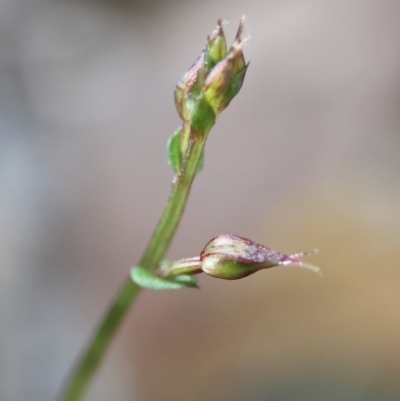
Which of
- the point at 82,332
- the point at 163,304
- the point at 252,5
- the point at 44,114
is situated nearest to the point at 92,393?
the point at 82,332

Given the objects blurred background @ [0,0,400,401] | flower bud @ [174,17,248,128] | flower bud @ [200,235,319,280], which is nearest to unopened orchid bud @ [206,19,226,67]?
flower bud @ [174,17,248,128]

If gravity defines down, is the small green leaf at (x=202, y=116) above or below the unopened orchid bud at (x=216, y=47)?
below

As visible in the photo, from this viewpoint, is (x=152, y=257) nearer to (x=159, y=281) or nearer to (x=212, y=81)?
(x=159, y=281)

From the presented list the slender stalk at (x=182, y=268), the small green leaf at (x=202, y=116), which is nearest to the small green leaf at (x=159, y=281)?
the slender stalk at (x=182, y=268)

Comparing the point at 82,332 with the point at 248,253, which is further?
the point at 82,332

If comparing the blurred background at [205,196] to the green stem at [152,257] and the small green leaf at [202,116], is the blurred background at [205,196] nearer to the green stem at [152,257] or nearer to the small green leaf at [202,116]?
the green stem at [152,257]

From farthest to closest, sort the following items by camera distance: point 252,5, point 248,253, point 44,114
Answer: point 252,5
point 44,114
point 248,253

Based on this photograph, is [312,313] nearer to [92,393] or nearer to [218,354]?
[218,354]

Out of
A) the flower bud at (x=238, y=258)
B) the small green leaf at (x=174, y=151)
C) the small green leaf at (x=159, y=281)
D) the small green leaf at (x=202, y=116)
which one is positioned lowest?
the small green leaf at (x=159, y=281)
